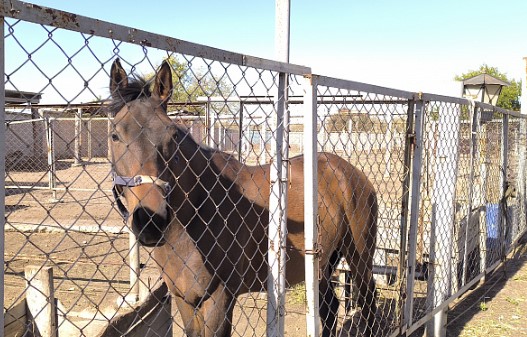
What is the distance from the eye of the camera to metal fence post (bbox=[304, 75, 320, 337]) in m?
2.15

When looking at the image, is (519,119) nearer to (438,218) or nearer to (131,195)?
(438,218)

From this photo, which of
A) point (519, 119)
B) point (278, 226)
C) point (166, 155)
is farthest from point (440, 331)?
point (519, 119)

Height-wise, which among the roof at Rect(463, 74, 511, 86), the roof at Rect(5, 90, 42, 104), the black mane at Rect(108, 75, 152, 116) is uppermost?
the roof at Rect(463, 74, 511, 86)

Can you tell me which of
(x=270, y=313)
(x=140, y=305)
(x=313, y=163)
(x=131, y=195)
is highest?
(x=313, y=163)

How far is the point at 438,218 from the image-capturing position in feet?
13.3

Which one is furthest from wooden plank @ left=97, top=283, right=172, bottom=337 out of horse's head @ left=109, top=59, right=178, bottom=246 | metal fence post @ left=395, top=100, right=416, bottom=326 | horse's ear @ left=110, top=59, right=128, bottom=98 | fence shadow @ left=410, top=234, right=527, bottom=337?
fence shadow @ left=410, top=234, right=527, bottom=337

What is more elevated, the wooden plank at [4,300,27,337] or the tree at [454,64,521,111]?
the tree at [454,64,521,111]

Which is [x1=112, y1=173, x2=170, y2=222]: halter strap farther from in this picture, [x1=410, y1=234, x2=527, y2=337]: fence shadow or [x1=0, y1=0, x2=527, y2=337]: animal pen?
[x1=410, y1=234, x2=527, y2=337]: fence shadow

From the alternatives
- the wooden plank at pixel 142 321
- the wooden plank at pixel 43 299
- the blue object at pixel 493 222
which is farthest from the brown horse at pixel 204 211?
the blue object at pixel 493 222

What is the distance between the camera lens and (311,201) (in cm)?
219

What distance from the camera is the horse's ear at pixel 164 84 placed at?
7.26ft

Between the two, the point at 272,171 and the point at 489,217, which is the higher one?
the point at 272,171

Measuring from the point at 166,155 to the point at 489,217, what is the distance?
562 cm

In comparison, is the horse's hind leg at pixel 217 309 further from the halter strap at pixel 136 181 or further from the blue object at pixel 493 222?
the blue object at pixel 493 222
